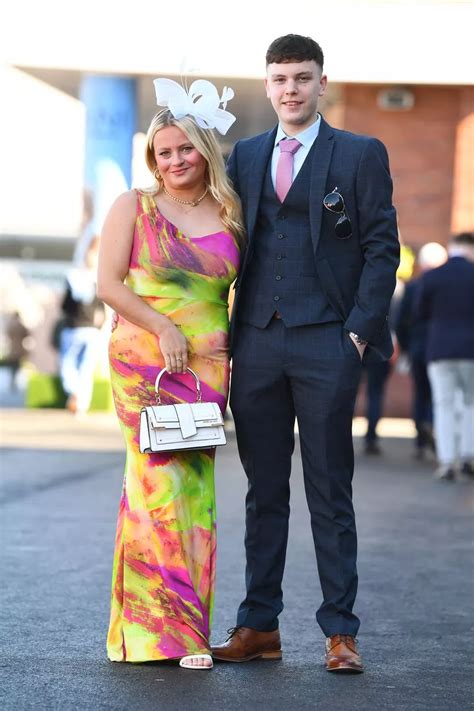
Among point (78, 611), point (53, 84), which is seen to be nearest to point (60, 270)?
point (53, 84)

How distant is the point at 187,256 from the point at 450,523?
4.70 meters

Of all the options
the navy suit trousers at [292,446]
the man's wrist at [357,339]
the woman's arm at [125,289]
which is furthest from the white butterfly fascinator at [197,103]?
the man's wrist at [357,339]

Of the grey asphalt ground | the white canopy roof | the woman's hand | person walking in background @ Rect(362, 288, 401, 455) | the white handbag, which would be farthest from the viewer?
the white canopy roof

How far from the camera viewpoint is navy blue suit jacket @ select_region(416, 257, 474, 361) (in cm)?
1202

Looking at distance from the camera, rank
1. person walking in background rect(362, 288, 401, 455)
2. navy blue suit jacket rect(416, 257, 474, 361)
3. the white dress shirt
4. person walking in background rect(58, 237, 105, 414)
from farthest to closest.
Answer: person walking in background rect(58, 237, 105, 414)
person walking in background rect(362, 288, 401, 455)
navy blue suit jacket rect(416, 257, 474, 361)
the white dress shirt

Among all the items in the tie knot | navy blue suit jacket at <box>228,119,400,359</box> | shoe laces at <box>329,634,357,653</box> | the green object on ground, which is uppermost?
the tie knot

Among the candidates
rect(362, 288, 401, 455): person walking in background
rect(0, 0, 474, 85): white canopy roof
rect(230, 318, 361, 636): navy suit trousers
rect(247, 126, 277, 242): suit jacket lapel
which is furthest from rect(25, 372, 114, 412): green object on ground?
rect(247, 126, 277, 242): suit jacket lapel

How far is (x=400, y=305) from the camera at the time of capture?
46.5ft

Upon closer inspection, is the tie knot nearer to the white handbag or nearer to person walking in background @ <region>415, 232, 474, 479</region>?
the white handbag

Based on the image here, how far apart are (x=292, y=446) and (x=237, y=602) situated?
1261mm

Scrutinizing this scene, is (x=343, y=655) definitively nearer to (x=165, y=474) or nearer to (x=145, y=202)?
(x=165, y=474)

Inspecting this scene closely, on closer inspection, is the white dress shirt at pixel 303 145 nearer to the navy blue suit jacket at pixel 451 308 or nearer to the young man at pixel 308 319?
the young man at pixel 308 319

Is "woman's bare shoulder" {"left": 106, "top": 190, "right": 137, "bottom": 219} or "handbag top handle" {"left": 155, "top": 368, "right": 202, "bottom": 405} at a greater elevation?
"woman's bare shoulder" {"left": 106, "top": 190, "right": 137, "bottom": 219}

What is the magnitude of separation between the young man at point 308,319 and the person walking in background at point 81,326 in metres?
13.6
